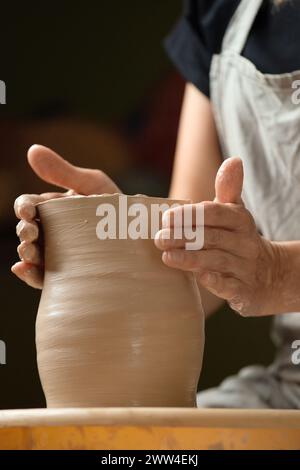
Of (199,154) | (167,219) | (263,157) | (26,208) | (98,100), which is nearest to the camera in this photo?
(167,219)

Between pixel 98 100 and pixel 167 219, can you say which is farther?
pixel 98 100

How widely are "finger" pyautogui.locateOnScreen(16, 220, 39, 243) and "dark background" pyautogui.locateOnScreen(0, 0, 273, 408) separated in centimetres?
165

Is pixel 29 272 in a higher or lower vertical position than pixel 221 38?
lower

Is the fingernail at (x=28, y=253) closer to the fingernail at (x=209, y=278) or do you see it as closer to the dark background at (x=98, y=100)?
the fingernail at (x=209, y=278)

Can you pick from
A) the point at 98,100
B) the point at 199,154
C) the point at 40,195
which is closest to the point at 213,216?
the point at 40,195

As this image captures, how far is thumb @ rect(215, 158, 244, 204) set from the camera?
74cm

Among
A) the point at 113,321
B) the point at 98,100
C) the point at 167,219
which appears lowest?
the point at 113,321

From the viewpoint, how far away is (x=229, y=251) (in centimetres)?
74

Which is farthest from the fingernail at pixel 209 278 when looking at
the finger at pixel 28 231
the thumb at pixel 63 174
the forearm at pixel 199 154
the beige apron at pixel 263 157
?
the forearm at pixel 199 154

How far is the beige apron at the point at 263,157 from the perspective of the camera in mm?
1163

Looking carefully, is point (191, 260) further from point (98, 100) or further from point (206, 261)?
point (98, 100)

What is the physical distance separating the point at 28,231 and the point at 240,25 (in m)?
0.59

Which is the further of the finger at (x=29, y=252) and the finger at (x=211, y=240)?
the finger at (x=29, y=252)

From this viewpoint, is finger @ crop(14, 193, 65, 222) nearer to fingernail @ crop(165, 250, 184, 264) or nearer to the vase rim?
the vase rim
